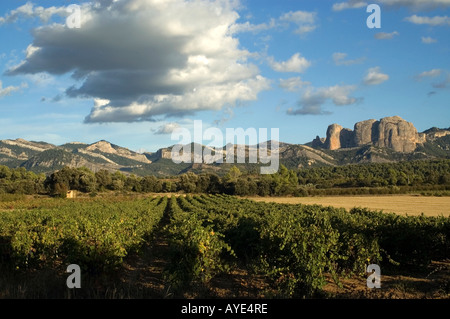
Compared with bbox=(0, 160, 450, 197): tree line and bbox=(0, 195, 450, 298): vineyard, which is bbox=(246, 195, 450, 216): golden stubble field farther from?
bbox=(0, 195, 450, 298): vineyard

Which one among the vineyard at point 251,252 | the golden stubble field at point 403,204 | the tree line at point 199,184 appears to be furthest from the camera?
the tree line at point 199,184

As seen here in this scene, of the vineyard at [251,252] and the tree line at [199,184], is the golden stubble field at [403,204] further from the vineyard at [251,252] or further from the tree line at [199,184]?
the vineyard at [251,252]

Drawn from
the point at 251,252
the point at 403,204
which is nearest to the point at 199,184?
the point at 403,204

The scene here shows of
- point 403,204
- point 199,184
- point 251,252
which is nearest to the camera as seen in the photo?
point 251,252

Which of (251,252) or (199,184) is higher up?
(199,184)

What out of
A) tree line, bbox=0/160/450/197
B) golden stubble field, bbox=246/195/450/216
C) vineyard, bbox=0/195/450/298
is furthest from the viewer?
tree line, bbox=0/160/450/197

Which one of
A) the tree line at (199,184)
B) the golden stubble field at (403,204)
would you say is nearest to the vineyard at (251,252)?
the golden stubble field at (403,204)

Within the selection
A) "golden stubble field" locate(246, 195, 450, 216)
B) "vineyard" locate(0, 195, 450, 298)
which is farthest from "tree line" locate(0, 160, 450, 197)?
"vineyard" locate(0, 195, 450, 298)

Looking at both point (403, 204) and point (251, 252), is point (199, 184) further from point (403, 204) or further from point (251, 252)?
point (251, 252)
